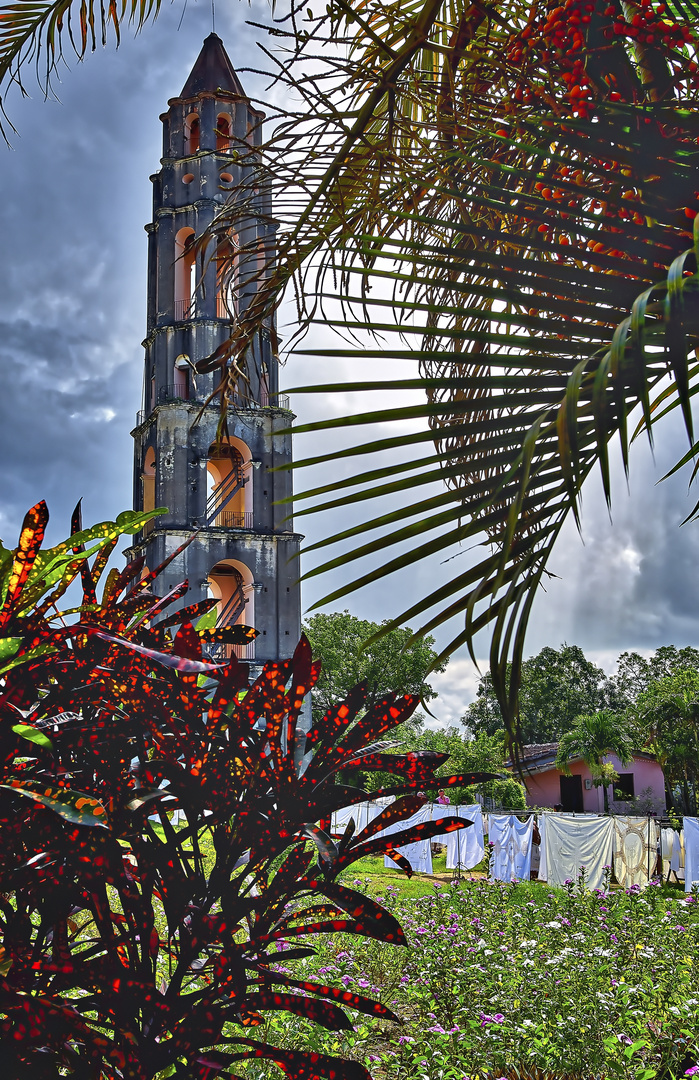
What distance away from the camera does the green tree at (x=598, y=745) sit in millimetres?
28406

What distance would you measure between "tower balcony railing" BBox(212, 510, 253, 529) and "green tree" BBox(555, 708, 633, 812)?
13.2 m

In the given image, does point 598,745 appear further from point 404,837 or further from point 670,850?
point 404,837

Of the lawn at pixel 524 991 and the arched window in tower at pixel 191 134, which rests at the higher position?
the arched window in tower at pixel 191 134

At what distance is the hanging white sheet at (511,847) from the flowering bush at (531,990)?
30.4 ft

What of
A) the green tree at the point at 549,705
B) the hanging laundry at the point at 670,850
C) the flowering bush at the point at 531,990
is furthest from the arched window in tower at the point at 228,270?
the green tree at the point at 549,705

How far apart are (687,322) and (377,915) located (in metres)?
0.89

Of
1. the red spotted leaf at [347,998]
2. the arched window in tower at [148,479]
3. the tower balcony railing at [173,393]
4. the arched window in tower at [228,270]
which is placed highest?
the tower balcony railing at [173,393]

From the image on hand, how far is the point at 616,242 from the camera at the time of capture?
4.60ft

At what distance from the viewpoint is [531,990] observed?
4152mm

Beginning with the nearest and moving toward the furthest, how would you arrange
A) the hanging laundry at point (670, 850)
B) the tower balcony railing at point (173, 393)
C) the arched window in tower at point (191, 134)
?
the hanging laundry at point (670, 850) → the tower balcony railing at point (173, 393) → the arched window in tower at point (191, 134)

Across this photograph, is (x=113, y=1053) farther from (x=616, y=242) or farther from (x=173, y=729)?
(x=616, y=242)

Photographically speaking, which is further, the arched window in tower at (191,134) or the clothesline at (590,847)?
the arched window in tower at (191,134)

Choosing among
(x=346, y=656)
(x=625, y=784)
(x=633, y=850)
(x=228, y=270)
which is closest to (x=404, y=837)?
(x=228, y=270)

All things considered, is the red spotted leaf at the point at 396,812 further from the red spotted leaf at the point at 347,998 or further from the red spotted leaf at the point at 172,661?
the red spotted leaf at the point at 172,661
